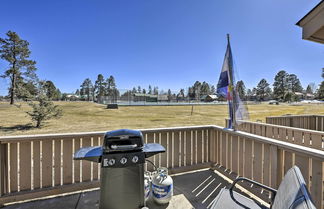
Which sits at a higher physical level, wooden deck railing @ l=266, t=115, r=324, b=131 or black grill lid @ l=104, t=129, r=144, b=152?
black grill lid @ l=104, t=129, r=144, b=152

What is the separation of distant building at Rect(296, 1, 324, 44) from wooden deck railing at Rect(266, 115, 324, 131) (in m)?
3.58

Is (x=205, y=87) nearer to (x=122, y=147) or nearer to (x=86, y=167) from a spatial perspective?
(x=86, y=167)

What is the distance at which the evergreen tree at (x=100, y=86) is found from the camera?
144 feet

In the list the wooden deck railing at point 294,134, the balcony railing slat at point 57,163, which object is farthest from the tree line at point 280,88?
the balcony railing slat at point 57,163

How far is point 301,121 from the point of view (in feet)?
17.5

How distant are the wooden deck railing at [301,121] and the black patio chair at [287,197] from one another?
444 centimetres

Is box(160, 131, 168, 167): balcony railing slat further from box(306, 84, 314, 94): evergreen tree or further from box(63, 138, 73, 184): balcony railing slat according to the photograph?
box(306, 84, 314, 94): evergreen tree

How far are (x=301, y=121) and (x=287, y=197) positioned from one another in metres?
5.97

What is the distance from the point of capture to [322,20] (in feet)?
5.52

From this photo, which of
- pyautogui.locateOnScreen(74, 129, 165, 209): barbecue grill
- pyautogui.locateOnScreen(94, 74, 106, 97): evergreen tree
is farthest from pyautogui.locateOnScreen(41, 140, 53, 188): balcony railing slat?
pyautogui.locateOnScreen(94, 74, 106, 97): evergreen tree

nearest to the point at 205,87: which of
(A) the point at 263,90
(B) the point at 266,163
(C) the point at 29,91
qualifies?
(A) the point at 263,90

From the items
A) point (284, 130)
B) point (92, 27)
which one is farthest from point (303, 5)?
point (92, 27)

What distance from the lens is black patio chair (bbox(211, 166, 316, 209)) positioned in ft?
2.30

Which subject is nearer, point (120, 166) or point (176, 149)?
point (120, 166)
